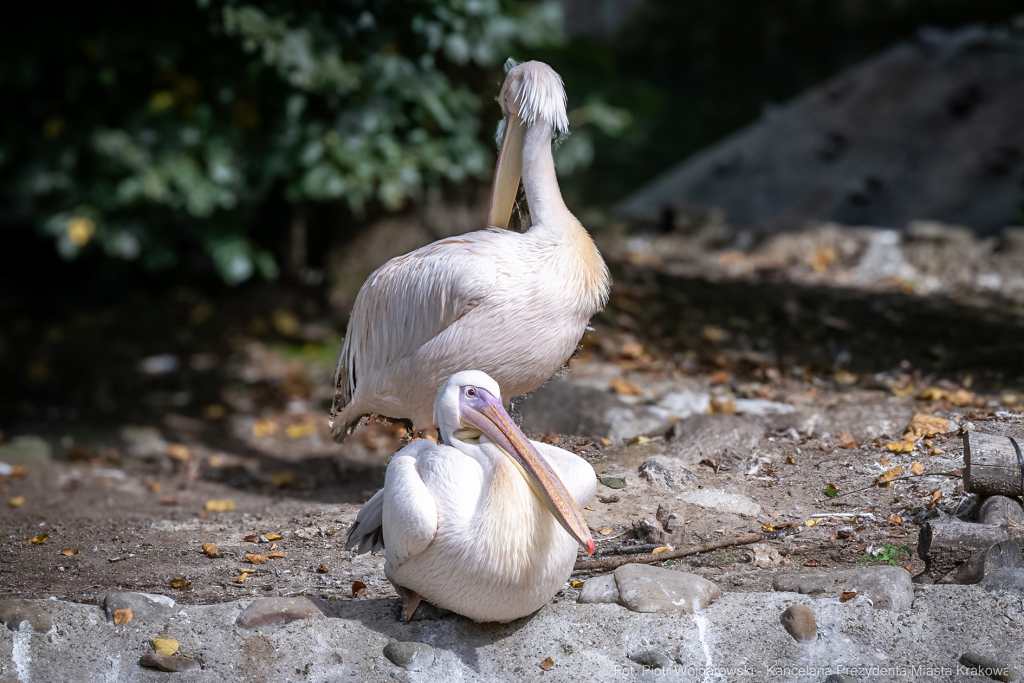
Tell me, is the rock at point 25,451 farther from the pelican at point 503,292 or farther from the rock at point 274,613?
the rock at point 274,613

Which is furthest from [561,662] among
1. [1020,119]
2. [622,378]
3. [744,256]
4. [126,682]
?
[1020,119]

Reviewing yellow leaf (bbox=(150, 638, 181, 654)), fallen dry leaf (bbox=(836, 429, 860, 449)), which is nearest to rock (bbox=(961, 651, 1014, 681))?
fallen dry leaf (bbox=(836, 429, 860, 449))

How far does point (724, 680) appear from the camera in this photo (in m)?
2.59

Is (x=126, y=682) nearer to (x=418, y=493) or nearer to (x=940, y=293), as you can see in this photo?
(x=418, y=493)

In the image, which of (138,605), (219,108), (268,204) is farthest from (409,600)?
(268,204)

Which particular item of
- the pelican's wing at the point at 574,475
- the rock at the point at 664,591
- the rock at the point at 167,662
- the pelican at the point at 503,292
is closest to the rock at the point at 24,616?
the rock at the point at 167,662

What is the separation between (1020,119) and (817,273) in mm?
3002

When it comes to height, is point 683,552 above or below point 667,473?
below

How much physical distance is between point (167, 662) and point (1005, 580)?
2.43 m

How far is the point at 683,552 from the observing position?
9.71ft

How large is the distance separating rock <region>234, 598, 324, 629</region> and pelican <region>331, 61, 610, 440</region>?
747 millimetres

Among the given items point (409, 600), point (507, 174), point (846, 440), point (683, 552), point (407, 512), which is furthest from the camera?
point (846, 440)

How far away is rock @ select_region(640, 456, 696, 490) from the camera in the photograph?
328 cm

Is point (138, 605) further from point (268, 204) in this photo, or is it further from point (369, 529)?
point (268, 204)
